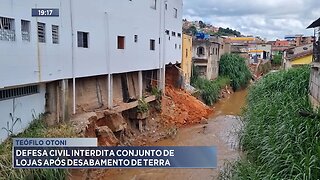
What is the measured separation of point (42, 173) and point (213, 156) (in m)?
4.28

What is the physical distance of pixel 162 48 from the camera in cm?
2075

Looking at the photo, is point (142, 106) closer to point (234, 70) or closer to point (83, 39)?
point (83, 39)

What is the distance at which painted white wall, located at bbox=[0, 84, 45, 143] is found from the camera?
31.8ft

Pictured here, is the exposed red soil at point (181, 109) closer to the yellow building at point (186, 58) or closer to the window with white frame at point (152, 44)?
the yellow building at point (186, 58)

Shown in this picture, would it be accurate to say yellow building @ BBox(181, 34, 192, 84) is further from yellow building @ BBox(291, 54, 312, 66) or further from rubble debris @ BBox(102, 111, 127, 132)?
rubble debris @ BBox(102, 111, 127, 132)

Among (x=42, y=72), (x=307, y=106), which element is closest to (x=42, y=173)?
(x=42, y=72)

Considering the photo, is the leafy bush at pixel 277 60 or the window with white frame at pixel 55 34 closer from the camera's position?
the window with white frame at pixel 55 34

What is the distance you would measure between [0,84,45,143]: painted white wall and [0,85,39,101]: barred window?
0.34 feet

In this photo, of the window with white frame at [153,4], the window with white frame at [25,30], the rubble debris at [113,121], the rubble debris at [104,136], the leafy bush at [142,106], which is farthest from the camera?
the window with white frame at [153,4]

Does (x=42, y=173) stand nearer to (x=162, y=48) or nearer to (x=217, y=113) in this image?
(x=162, y=48)

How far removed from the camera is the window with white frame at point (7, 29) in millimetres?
8951

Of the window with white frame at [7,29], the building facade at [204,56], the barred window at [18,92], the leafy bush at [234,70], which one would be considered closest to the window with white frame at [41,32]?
the window with white frame at [7,29]

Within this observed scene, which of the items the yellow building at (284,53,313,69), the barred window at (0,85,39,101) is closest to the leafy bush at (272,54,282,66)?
the yellow building at (284,53,313,69)

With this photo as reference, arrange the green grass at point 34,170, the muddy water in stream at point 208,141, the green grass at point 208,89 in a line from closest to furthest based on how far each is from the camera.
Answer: the green grass at point 34,170 → the muddy water in stream at point 208,141 → the green grass at point 208,89
